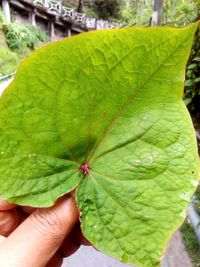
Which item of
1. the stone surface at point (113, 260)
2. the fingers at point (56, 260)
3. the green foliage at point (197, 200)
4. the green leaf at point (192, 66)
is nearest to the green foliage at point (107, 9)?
the green leaf at point (192, 66)

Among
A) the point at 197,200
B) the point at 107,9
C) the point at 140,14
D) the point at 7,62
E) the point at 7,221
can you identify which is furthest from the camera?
the point at 107,9

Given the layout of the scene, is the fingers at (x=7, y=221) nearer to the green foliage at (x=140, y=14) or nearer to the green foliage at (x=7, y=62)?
the green foliage at (x=140, y=14)

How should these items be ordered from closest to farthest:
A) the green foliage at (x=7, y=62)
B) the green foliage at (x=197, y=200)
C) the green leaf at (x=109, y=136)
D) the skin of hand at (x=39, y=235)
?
the green leaf at (x=109, y=136)
the skin of hand at (x=39, y=235)
the green foliage at (x=197, y=200)
the green foliage at (x=7, y=62)

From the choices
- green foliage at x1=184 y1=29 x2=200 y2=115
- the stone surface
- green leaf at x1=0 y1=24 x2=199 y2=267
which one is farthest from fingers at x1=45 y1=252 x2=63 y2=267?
green foliage at x1=184 y1=29 x2=200 y2=115

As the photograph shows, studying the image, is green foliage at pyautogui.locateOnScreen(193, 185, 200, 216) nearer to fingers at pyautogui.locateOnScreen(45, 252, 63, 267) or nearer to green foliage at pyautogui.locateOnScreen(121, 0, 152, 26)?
fingers at pyautogui.locateOnScreen(45, 252, 63, 267)

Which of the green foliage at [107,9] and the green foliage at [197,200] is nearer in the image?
the green foliage at [197,200]

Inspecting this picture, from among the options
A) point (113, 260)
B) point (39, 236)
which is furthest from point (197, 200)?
point (39, 236)

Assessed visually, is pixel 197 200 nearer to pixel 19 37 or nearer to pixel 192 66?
pixel 192 66
